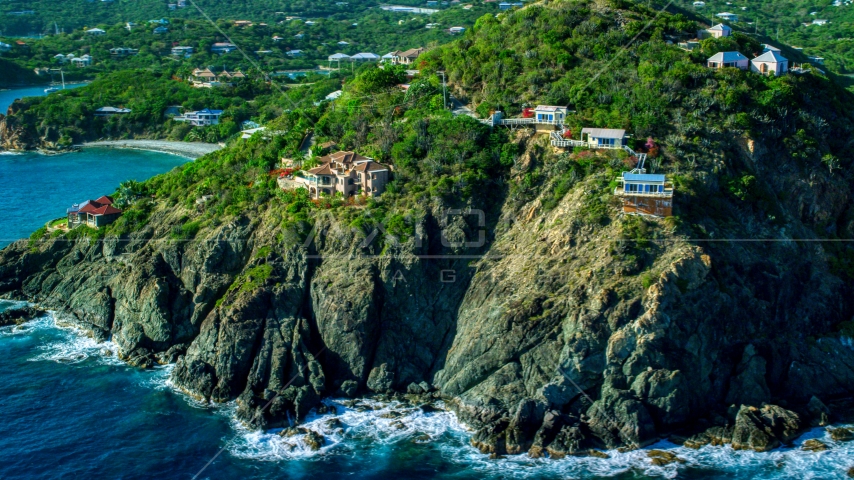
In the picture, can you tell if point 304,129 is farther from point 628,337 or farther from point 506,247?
point 628,337

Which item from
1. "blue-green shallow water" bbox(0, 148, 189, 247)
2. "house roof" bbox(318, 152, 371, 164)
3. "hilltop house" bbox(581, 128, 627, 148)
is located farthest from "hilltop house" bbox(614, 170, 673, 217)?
"blue-green shallow water" bbox(0, 148, 189, 247)

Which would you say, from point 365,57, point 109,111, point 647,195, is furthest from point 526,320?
point 365,57

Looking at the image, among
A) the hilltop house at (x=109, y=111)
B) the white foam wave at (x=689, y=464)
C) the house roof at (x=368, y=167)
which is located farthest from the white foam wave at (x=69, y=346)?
the hilltop house at (x=109, y=111)

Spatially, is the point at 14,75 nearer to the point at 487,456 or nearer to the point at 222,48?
the point at 222,48

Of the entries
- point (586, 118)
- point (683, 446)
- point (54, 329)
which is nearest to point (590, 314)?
point (683, 446)

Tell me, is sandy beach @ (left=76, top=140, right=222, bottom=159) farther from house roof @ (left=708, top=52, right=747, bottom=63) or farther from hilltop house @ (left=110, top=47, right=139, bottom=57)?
house roof @ (left=708, top=52, right=747, bottom=63)

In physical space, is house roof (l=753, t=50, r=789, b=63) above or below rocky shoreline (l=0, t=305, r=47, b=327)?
above

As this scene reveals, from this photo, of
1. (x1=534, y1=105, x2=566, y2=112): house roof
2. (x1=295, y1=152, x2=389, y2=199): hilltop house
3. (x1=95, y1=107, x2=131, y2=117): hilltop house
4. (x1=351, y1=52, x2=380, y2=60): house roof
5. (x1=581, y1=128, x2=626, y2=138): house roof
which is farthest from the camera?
(x1=351, y1=52, x2=380, y2=60): house roof
